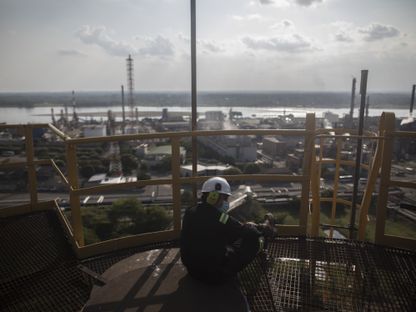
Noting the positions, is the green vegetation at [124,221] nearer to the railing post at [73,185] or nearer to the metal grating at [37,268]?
the metal grating at [37,268]

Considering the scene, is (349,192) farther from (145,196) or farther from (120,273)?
(120,273)

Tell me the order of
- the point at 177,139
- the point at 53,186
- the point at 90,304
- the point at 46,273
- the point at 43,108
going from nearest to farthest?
the point at 90,304
the point at 46,273
the point at 177,139
the point at 53,186
the point at 43,108

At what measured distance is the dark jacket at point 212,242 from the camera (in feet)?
8.61

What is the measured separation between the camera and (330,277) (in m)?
3.43

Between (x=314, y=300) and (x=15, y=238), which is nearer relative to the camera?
(x=314, y=300)

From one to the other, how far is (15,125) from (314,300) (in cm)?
429

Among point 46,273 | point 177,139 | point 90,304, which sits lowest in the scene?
point 46,273

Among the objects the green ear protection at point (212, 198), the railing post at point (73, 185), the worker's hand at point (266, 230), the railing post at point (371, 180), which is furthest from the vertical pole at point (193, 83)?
the railing post at point (371, 180)

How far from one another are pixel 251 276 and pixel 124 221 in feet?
41.8

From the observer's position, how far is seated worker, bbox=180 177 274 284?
8.62 feet

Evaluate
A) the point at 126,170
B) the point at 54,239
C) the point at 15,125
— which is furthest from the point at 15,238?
the point at 126,170

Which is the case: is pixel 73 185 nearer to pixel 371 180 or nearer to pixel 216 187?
pixel 216 187

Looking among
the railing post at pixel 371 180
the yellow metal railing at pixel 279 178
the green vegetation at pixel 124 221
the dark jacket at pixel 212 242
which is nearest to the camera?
the dark jacket at pixel 212 242

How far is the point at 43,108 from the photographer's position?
145125 millimetres
